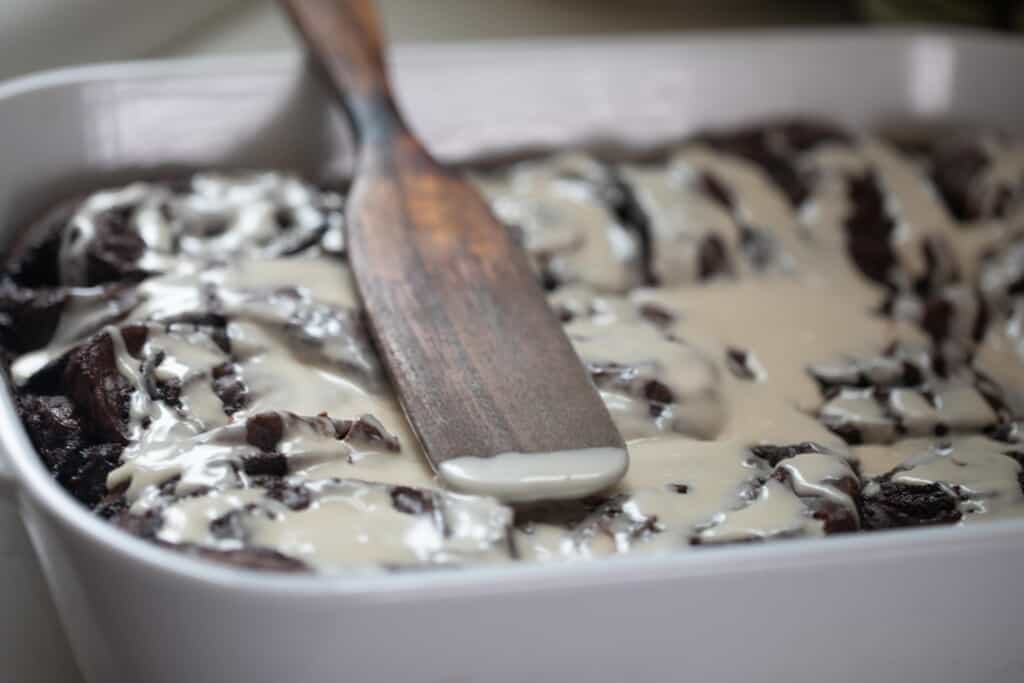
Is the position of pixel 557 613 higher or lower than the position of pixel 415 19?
lower

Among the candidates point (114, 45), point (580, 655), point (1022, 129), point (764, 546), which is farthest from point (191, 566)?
point (1022, 129)

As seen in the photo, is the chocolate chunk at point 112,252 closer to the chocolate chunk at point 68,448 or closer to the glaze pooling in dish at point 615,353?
the glaze pooling in dish at point 615,353

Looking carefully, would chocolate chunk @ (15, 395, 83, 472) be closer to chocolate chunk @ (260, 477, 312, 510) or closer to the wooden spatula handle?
chocolate chunk @ (260, 477, 312, 510)

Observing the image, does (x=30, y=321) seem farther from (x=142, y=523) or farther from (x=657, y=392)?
(x=657, y=392)

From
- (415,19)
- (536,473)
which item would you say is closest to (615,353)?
(536,473)

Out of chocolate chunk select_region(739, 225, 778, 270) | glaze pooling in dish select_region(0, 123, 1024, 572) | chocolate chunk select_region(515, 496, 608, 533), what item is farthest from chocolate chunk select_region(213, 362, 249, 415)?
chocolate chunk select_region(739, 225, 778, 270)

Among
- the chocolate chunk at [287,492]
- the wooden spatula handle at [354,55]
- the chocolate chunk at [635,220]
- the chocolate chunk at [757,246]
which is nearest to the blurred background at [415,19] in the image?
the wooden spatula handle at [354,55]
